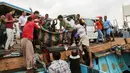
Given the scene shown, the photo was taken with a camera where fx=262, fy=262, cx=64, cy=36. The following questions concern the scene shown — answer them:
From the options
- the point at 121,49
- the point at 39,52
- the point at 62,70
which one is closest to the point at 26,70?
the point at 39,52

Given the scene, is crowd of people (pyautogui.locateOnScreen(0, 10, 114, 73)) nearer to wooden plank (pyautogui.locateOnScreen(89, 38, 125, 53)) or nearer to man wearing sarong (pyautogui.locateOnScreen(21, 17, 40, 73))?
man wearing sarong (pyautogui.locateOnScreen(21, 17, 40, 73))

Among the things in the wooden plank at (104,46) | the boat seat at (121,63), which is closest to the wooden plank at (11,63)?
the wooden plank at (104,46)

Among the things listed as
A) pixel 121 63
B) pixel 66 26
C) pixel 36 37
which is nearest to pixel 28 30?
pixel 36 37

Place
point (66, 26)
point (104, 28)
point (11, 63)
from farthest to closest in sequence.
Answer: point (104, 28), point (66, 26), point (11, 63)

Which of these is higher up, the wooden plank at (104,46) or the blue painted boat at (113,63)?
the wooden plank at (104,46)

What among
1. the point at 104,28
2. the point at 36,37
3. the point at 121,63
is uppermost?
A: the point at 104,28

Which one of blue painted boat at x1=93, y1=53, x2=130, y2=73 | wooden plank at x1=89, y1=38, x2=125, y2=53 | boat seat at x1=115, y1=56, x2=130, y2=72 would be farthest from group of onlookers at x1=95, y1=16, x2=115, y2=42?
blue painted boat at x1=93, y1=53, x2=130, y2=73

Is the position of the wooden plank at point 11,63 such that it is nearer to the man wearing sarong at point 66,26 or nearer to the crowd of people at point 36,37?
the crowd of people at point 36,37

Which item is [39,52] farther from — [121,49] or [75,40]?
[121,49]

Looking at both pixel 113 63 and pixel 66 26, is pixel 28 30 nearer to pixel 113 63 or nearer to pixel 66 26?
pixel 66 26

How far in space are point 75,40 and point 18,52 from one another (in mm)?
2817

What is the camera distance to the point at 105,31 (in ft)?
47.8

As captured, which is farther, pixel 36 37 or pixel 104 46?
pixel 104 46

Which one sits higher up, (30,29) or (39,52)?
(30,29)
